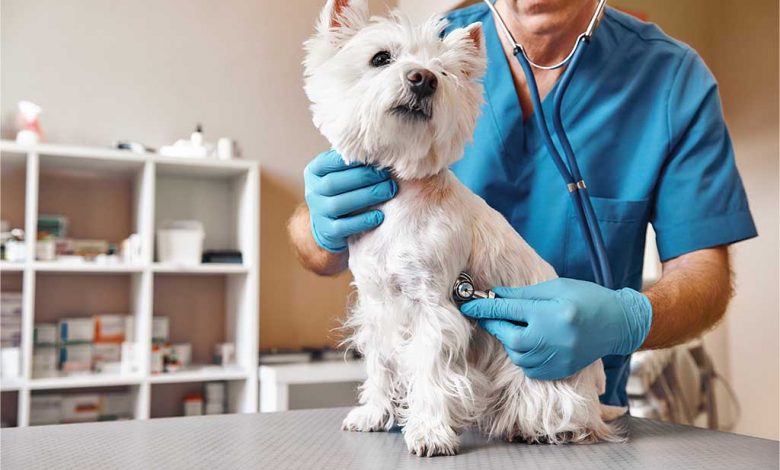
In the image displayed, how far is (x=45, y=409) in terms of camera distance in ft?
8.04

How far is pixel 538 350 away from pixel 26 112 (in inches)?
87.8

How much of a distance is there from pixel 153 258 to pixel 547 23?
1.95 metres

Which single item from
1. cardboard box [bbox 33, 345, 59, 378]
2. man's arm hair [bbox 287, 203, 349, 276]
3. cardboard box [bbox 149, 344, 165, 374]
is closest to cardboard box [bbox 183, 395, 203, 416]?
cardboard box [bbox 149, 344, 165, 374]

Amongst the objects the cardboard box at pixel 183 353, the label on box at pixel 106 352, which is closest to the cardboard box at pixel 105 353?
the label on box at pixel 106 352

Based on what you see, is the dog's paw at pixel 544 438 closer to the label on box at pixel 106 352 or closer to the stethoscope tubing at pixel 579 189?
the stethoscope tubing at pixel 579 189

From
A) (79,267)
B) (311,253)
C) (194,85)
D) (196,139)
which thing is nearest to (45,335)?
(79,267)

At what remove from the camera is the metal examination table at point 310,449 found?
74cm

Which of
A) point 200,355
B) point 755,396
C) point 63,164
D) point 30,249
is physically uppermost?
point 63,164

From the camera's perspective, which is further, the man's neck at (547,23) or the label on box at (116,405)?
the label on box at (116,405)

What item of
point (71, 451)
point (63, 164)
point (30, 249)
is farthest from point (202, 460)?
point (63, 164)

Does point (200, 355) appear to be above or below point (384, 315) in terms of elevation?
below

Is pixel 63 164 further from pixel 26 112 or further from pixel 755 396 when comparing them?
pixel 755 396

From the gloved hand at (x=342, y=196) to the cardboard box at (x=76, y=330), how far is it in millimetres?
1826

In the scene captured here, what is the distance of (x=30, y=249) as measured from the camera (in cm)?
225
